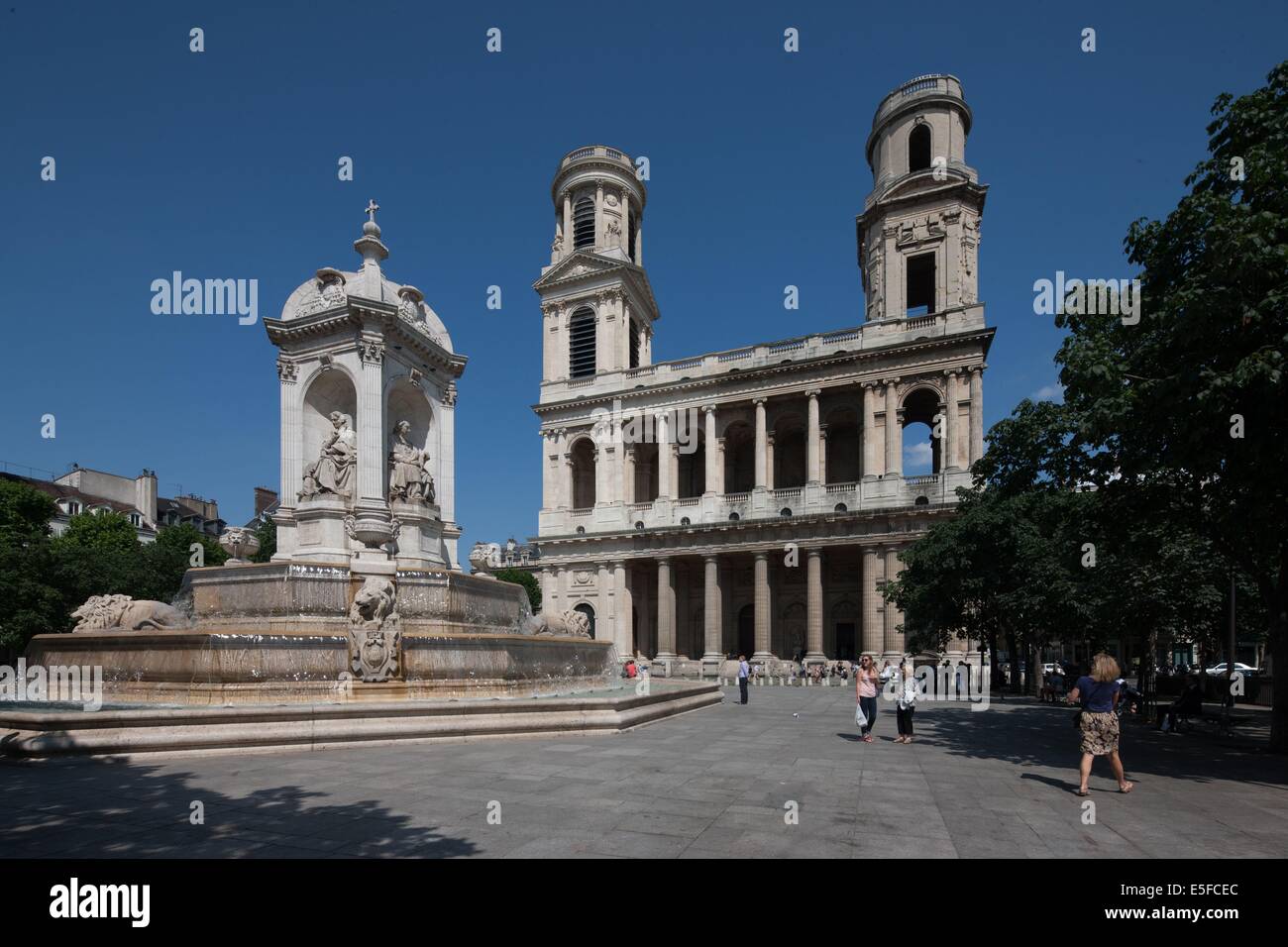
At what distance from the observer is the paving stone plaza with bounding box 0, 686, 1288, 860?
18.2ft

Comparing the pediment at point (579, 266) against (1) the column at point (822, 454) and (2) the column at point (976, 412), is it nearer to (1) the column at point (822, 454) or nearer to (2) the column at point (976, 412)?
(1) the column at point (822, 454)

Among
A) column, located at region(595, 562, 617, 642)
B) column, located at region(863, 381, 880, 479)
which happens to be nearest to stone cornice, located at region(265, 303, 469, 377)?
column, located at region(863, 381, 880, 479)

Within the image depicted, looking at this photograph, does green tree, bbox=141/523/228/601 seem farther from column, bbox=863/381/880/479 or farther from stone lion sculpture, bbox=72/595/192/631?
column, bbox=863/381/880/479

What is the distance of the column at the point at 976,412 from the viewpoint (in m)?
37.9

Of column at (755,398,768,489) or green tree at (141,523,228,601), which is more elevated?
column at (755,398,768,489)

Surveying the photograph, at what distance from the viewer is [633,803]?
6.93m

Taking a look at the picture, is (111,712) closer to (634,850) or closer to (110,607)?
(110,607)

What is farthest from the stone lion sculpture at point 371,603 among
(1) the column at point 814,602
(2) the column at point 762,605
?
(2) the column at point 762,605

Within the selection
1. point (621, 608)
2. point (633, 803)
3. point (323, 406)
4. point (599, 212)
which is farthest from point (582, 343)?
point (633, 803)

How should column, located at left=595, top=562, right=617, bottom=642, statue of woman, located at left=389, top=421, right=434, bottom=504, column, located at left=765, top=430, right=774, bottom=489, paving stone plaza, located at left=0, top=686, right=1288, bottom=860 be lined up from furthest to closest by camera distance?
column, located at left=595, top=562, right=617, bottom=642 → column, located at left=765, top=430, right=774, bottom=489 → statue of woman, located at left=389, top=421, right=434, bottom=504 → paving stone plaza, located at left=0, top=686, right=1288, bottom=860

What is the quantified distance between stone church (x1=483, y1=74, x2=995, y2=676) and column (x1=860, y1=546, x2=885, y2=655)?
120 mm

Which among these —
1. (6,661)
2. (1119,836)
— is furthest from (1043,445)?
(6,661)

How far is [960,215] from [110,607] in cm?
4415
